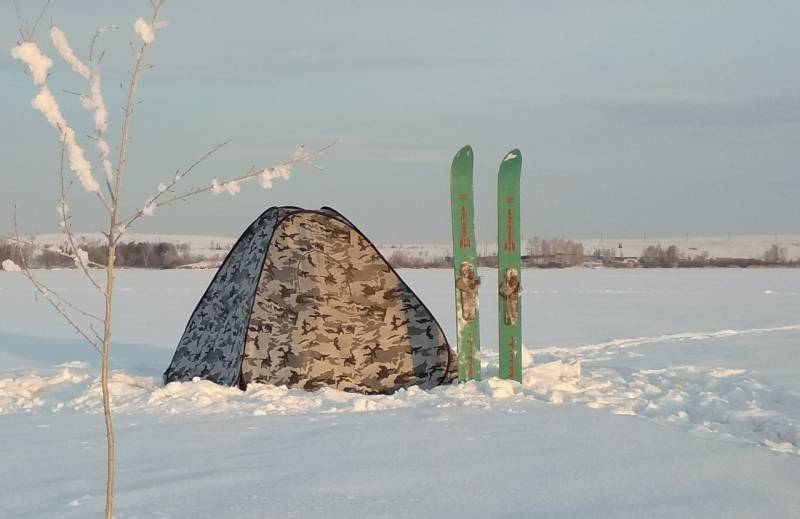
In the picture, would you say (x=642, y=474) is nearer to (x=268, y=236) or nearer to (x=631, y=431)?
(x=631, y=431)

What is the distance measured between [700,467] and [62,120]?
12.0 ft

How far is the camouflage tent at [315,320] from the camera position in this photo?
7.78 m

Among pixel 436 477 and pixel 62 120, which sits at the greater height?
pixel 62 120

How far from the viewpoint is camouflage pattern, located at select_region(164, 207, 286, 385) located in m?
7.94

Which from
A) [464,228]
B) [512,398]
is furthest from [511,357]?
[464,228]

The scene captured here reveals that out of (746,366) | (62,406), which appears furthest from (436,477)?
(746,366)

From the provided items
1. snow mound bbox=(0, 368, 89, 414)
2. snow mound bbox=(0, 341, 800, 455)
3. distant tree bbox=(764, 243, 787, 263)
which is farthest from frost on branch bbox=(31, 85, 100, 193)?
distant tree bbox=(764, 243, 787, 263)

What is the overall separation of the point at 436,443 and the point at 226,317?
360 centimetres

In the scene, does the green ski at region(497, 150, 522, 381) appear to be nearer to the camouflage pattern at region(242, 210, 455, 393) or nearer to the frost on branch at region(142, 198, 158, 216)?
the camouflage pattern at region(242, 210, 455, 393)

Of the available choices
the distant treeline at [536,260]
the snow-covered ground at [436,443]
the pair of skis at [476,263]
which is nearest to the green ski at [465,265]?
the pair of skis at [476,263]

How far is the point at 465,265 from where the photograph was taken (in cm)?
805

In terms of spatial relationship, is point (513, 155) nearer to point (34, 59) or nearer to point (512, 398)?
point (512, 398)

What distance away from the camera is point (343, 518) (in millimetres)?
3688

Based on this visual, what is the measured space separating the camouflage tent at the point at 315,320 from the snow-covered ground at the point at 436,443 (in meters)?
0.44
